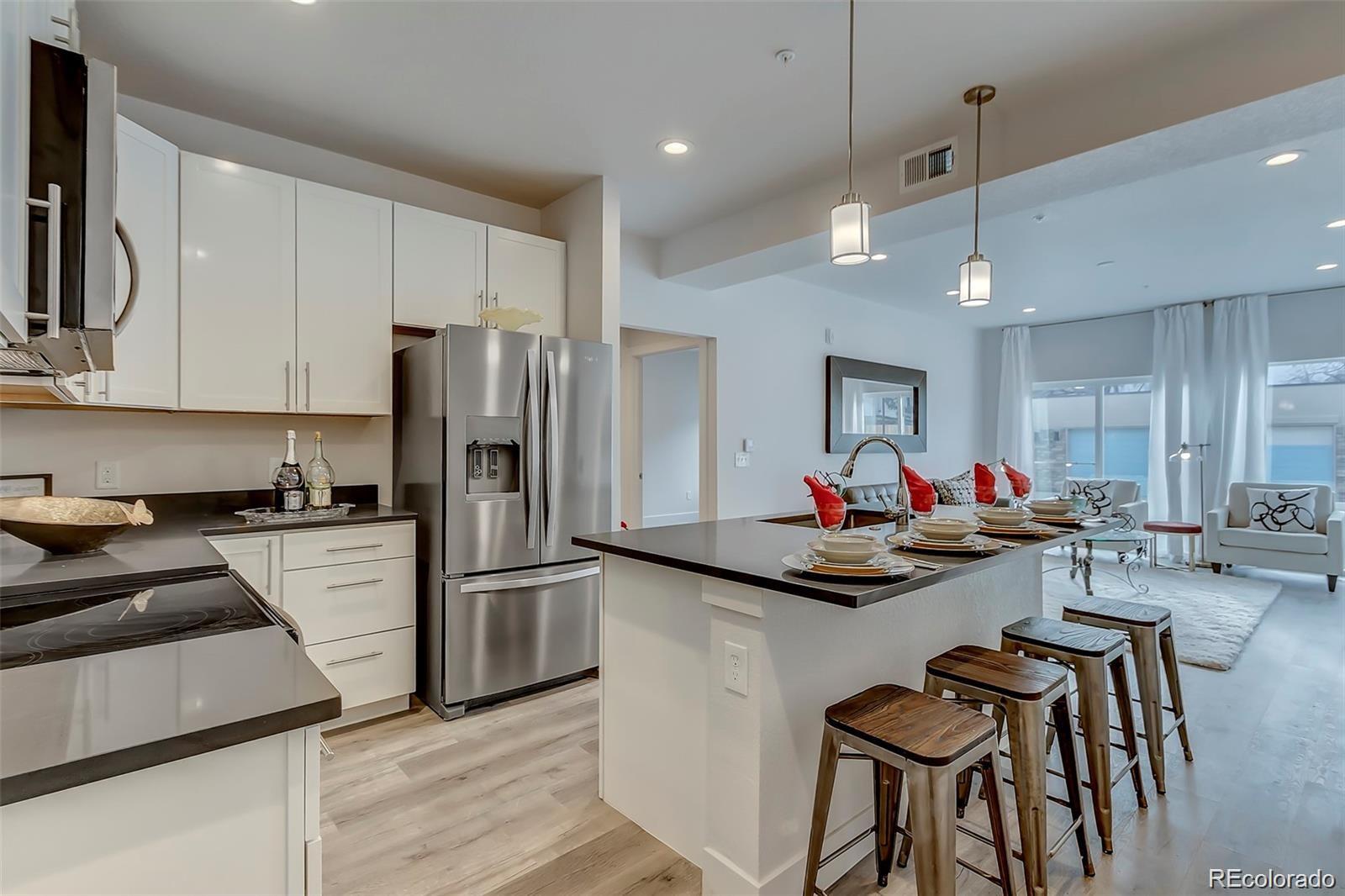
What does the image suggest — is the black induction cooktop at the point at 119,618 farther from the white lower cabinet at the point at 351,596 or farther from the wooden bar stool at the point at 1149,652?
the wooden bar stool at the point at 1149,652

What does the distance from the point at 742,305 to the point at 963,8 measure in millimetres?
3078

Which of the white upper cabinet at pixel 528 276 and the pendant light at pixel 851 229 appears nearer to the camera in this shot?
the pendant light at pixel 851 229

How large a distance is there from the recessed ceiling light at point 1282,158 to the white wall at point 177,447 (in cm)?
463

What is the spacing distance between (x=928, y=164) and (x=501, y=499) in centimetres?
251

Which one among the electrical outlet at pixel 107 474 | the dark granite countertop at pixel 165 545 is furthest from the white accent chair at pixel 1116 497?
the electrical outlet at pixel 107 474

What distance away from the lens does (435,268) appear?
3.15m

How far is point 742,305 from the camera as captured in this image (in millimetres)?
5105

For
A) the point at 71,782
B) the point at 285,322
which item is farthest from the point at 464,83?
the point at 71,782

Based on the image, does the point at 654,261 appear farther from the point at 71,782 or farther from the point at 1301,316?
the point at 1301,316

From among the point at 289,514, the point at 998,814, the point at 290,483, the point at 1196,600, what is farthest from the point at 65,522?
the point at 1196,600

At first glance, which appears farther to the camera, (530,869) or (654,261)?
(654,261)

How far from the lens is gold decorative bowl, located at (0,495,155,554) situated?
169 centimetres

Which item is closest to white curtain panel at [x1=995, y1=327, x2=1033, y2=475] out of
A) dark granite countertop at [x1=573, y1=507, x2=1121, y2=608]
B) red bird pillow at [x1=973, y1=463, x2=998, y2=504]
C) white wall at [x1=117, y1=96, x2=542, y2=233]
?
red bird pillow at [x1=973, y1=463, x2=998, y2=504]

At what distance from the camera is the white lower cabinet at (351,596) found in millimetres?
2504
